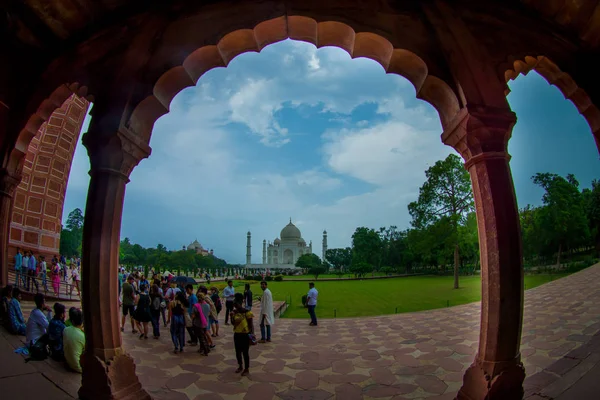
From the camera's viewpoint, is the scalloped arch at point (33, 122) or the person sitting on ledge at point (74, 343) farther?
the scalloped arch at point (33, 122)

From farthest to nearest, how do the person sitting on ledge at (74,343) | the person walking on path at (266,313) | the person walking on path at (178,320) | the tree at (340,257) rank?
1. the tree at (340,257)
2. the person walking on path at (266,313)
3. the person walking on path at (178,320)
4. the person sitting on ledge at (74,343)

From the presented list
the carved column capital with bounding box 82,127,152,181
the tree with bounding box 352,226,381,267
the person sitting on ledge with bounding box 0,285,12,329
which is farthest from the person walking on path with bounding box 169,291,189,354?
the tree with bounding box 352,226,381,267

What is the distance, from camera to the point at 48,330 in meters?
5.64

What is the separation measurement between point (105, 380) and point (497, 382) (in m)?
4.47

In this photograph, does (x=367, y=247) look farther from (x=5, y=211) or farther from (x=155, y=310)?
(x=5, y=211)

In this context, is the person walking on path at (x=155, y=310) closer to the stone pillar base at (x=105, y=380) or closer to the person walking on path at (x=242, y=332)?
the person walking on path at (x=242, y=332)

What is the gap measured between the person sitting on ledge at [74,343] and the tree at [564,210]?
21954mm

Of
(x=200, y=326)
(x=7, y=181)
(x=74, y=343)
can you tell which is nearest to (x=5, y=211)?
(x=7, y=181)

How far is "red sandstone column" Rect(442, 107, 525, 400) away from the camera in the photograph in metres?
3.77

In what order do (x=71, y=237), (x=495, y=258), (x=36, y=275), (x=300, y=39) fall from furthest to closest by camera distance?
(x=71, y=237) → (x=36, y=275) → (x=300, y=39) → (x=495, y=258)

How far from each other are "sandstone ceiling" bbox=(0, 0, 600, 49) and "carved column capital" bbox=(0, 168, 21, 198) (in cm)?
208

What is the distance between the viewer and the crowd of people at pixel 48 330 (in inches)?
208

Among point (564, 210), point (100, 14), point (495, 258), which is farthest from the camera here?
point (564, 210)

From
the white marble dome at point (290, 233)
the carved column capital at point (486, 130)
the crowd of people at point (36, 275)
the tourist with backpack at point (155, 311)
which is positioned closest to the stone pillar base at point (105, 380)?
the carved column capital at point (486, 130)
